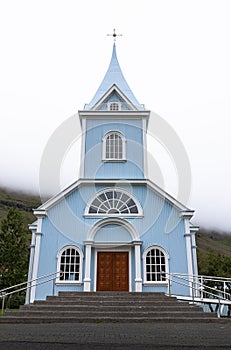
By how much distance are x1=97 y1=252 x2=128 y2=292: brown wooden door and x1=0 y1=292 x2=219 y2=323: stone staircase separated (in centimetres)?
233

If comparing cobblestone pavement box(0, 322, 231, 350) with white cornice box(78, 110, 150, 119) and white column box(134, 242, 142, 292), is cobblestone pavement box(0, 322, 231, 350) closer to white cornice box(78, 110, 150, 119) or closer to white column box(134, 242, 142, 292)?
white column box(134, 242, 142, 292)

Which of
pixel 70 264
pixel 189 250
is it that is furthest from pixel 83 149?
pixel 189 250

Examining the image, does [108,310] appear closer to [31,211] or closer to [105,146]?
[105,146]

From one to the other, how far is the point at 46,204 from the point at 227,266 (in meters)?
23.7

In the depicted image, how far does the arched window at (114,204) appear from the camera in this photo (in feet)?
58.0

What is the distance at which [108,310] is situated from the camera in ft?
40.0

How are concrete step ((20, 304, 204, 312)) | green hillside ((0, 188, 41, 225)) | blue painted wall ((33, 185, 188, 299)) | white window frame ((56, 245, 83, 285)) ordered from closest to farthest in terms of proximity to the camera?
concrete step ((20, 304, 204, 312)), white window frame ((56, 245, 83, 285)), blue painted wall ((33, 185, 188, 299)), green hillside ((0, 188, 41, 225))

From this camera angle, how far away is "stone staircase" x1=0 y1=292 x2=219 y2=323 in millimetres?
11119

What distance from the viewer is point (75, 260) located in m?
16.8

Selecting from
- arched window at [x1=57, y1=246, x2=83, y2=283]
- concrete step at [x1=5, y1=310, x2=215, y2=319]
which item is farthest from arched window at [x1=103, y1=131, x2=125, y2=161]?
concrete step at [x1=5, y1=310, x2=215, y2=319]

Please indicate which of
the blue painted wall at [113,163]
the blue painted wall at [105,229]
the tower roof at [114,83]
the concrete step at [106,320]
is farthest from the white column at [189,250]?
the tower roof at [114,83]

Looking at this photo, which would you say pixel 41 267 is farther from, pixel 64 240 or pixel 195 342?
pixel 195 342

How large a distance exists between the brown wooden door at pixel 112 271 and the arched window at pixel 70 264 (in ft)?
3.06

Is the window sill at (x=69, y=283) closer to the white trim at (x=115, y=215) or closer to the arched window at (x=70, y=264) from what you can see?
the arched window at (x=70, y=264)
